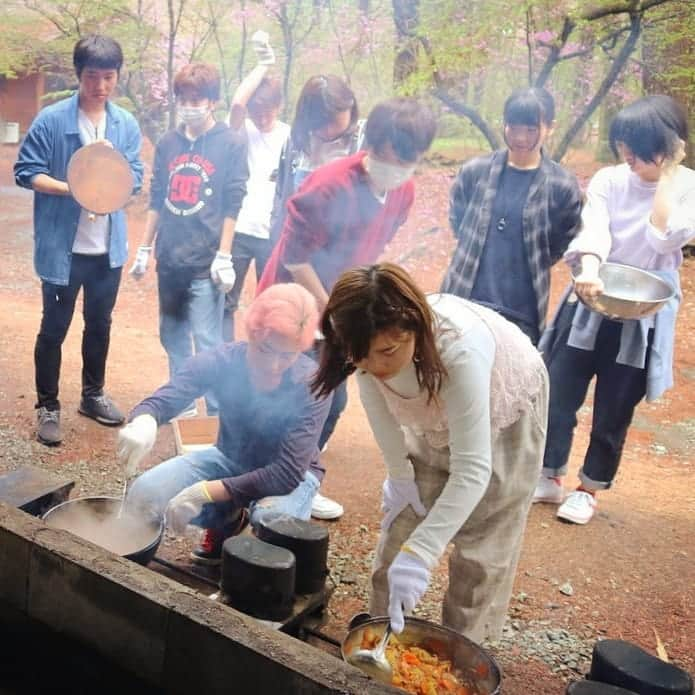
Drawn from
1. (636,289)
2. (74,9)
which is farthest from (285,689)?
(74,9)

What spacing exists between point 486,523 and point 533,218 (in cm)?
149

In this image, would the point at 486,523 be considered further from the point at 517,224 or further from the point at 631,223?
the point at 631,223

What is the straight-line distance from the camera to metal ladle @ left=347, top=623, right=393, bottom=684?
2.01m

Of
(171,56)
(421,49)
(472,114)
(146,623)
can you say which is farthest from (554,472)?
(171,56)

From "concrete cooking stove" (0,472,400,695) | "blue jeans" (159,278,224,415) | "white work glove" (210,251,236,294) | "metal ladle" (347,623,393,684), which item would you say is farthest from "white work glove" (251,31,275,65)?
"metal ladle" (347,623,393,684)

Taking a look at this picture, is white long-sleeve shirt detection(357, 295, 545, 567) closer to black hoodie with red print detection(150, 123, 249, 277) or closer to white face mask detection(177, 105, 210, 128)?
black hoodie with red print detection(150, 123, 249, 277)

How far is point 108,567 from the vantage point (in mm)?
2133

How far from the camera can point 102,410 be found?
434 cm

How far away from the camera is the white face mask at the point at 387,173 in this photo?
2998 millimetres

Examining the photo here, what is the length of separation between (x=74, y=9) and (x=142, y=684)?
858 cm

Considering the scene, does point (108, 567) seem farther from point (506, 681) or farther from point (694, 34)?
point (694, 34)

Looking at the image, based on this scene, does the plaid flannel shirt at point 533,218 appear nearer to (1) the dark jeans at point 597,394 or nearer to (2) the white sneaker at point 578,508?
(1) the dark jeans at point 597,394

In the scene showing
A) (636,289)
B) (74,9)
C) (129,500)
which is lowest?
(129,500)

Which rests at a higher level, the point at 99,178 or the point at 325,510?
the point at 99,178
